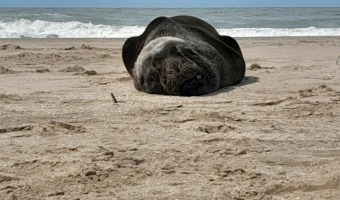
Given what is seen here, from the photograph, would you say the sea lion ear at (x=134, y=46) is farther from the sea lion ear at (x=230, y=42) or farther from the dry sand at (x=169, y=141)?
the sea lion ear at (x=230, y=42)

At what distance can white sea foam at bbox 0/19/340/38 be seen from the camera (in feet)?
72.9

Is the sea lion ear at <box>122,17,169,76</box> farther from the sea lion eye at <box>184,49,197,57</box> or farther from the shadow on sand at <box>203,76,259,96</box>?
the shadow on sand at <box>203,76,259,96</box>

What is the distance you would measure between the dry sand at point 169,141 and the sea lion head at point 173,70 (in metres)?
0.18

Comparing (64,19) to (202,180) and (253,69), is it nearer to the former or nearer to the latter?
(253,69)

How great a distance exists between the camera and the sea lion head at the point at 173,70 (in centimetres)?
569

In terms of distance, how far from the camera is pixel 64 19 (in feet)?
96.2

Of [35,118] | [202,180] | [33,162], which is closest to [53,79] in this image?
[35,118]

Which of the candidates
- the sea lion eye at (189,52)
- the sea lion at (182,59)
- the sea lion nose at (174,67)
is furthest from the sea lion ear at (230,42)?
the sea lion nose at (174,67)

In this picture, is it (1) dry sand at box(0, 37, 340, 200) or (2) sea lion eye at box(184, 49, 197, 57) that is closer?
(1) dry sand at box(0, 37, 340, 200)

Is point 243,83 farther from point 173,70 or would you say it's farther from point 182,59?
point 173,70

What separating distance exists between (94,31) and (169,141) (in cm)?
2004

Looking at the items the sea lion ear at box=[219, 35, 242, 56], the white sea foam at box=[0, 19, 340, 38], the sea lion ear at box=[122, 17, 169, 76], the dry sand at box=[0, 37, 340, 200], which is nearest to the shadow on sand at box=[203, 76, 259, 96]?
the dry sand at box=[0, 37, 340, 200]

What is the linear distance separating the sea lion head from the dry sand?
0.59 feet

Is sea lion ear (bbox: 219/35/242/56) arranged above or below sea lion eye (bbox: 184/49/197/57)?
above
